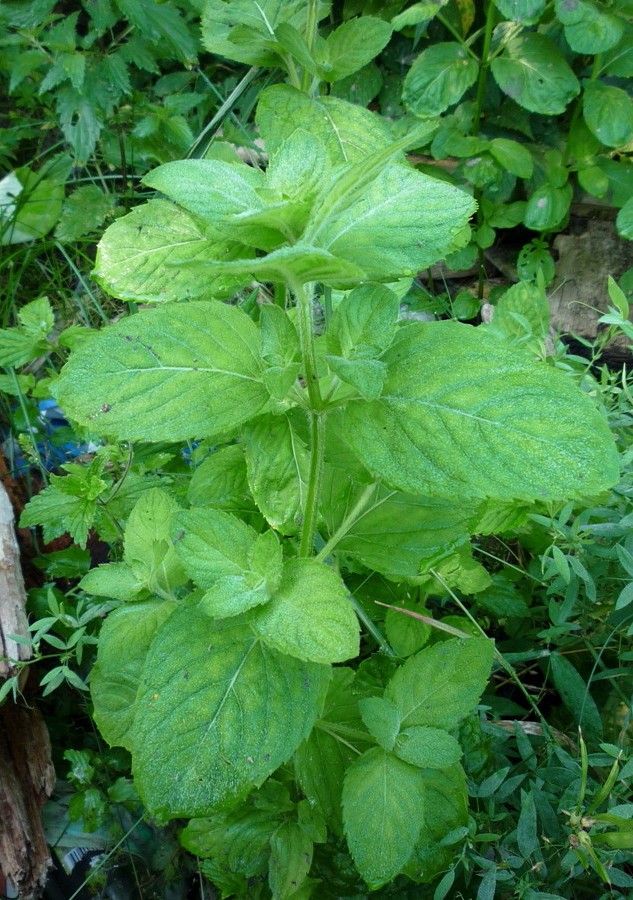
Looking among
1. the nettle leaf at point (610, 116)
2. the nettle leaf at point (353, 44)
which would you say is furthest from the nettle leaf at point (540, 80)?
the nettle leaf at point (353, 44)

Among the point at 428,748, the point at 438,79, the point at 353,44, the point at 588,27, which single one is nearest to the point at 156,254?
the point at 353,44

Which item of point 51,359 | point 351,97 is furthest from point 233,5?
point 51,359

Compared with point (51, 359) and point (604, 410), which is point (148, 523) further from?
point (51, 359)

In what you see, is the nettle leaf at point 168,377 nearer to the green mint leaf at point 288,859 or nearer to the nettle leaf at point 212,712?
the nettle leaf at point 212,712

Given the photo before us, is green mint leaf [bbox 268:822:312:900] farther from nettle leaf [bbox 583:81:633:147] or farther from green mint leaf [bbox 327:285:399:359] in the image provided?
nettle leaf [bbox 583:81:633:147]

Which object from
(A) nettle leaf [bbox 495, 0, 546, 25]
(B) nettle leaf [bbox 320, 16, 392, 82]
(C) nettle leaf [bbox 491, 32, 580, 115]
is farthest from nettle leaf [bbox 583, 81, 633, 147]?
(B) nettle leaf [bbox 320, 16, 392, 82]

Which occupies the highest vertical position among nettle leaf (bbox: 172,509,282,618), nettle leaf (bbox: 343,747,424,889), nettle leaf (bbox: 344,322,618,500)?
nettle leaf (bbox: 344,322,618,500)
